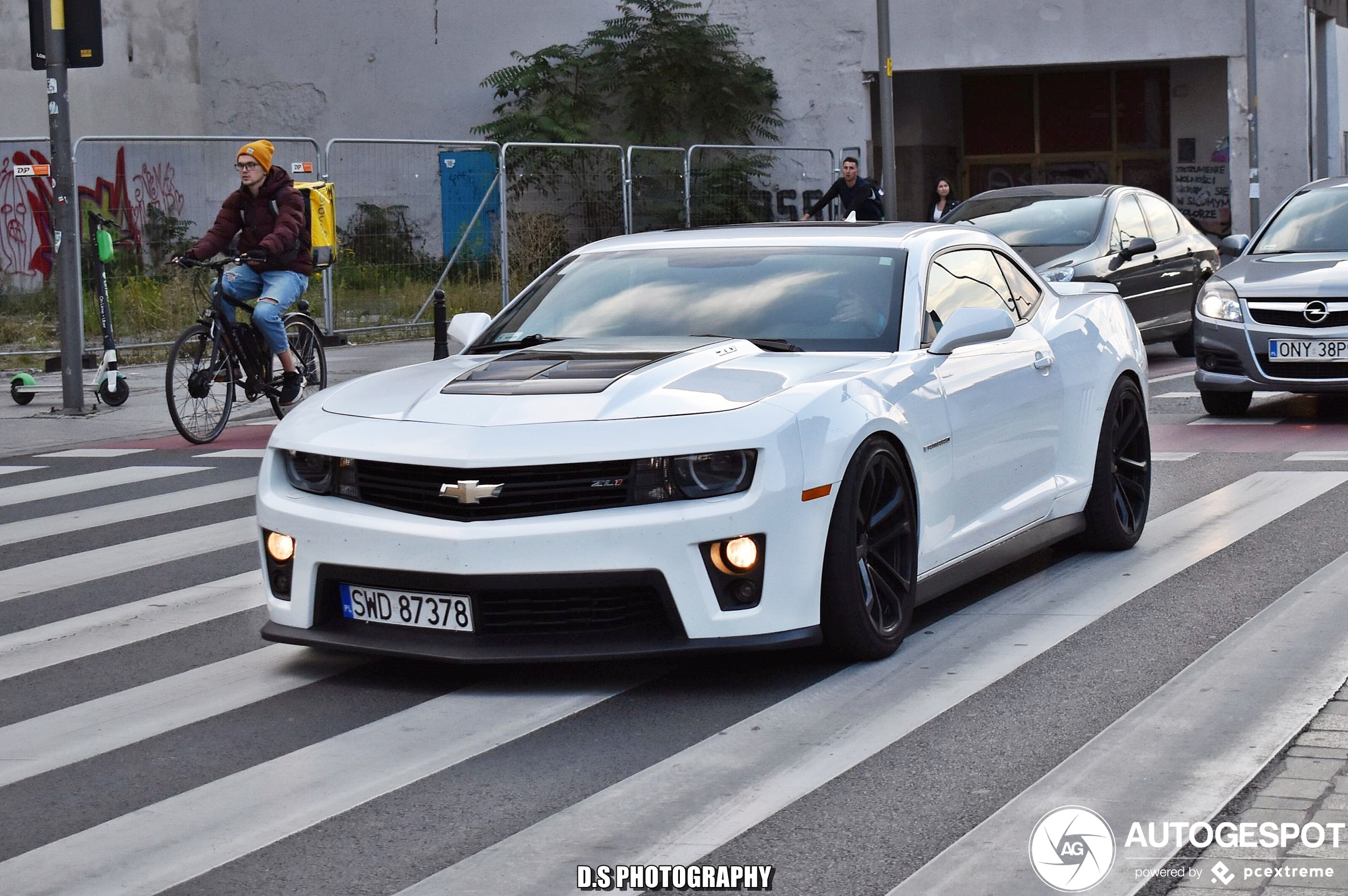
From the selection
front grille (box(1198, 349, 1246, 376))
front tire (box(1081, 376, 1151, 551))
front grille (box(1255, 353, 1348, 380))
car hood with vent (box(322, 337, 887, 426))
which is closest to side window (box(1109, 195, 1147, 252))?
front grille (box(1198, 349, 1246, 376))

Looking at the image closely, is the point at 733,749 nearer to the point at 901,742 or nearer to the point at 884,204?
the point at 901,742

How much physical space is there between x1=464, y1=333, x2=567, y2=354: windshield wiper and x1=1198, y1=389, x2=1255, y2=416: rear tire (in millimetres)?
7471

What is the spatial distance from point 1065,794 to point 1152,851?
0.44 meters

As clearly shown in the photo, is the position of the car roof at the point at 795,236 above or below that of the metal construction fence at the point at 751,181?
below

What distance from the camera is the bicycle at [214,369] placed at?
12.5 m

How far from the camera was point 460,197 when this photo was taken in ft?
73.9

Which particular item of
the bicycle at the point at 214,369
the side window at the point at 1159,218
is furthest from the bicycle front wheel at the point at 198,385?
the side window at the point at 1159,218

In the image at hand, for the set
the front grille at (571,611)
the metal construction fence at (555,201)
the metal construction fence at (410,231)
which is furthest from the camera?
the metal construction fence at (555,201)

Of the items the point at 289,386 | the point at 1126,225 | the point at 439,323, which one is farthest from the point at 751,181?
the point at 289,386

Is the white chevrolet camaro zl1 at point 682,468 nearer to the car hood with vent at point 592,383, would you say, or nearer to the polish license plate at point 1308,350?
the car hood with vent at point 592,383

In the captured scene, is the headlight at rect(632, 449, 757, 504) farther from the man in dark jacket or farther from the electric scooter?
the man in dark jacket

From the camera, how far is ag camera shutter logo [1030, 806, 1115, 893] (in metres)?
3.97

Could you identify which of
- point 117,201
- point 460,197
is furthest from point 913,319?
point 460,197

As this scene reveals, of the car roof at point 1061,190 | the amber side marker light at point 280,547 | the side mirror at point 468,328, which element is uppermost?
the car roof at point 1061,190
